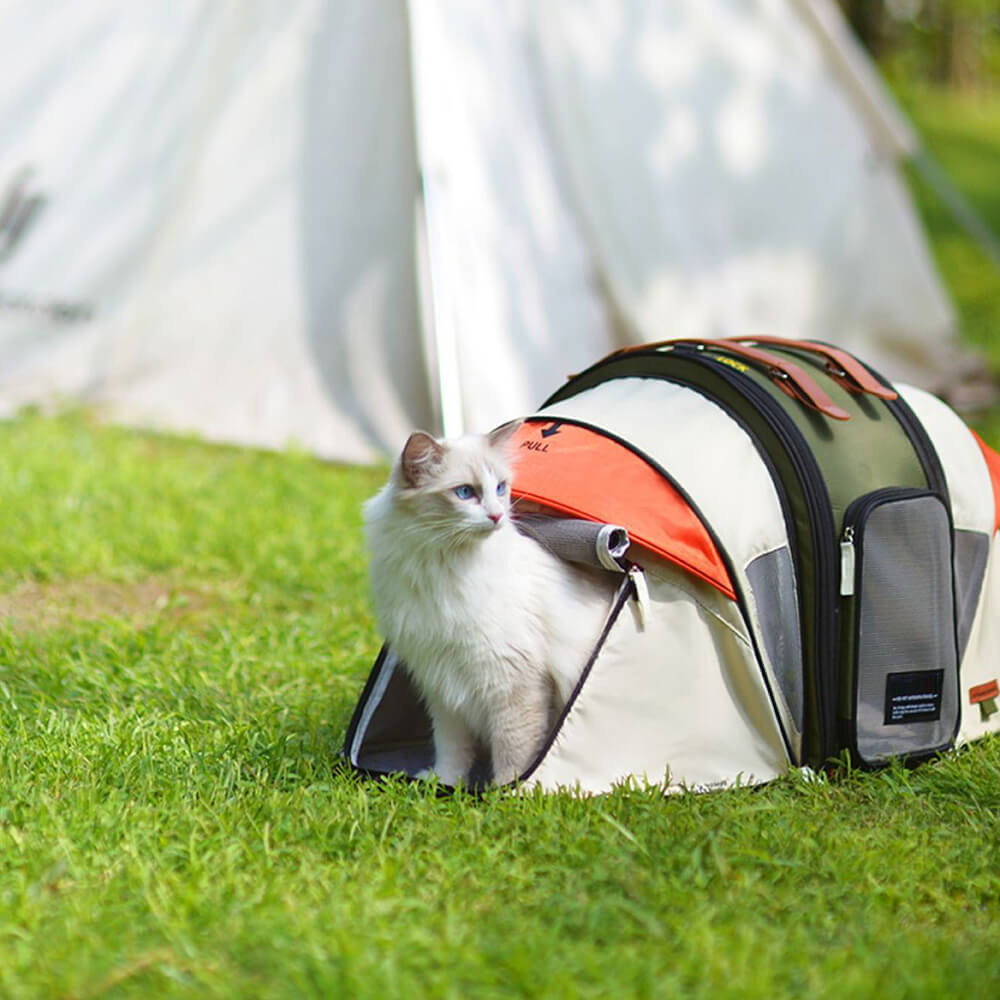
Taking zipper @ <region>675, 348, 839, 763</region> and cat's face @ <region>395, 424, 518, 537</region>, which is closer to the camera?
cat's face @ <region>395, 424, 518, 537</region>

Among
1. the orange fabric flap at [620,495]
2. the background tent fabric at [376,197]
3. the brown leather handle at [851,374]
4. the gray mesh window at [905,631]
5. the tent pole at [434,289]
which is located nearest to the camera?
the orange fabric flap at [620,495]

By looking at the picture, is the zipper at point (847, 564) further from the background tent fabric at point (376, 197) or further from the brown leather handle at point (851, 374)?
the background tent fabric at point (376, 197)

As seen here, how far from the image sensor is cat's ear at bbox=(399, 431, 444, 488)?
7.60 feet

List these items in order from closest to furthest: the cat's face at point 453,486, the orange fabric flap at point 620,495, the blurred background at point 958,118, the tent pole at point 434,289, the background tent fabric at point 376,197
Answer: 1. the cat's face at point 453,486
2. the orange fabric flap at point 620,495
3. the tent pole at point 434,289
4. the background tent fabric at point 376,197
5. the blurred background at point 958,118

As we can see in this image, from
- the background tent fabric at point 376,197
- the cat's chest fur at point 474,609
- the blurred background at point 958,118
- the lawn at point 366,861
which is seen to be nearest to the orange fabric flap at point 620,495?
the cat's chest fur at point 474,609

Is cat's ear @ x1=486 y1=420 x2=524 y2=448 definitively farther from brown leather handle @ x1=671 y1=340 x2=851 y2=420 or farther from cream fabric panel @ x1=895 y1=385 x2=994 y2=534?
cream fabric panel @ x1=895 y1=385 x2=994 y2=534

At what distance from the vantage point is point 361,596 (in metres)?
3.62

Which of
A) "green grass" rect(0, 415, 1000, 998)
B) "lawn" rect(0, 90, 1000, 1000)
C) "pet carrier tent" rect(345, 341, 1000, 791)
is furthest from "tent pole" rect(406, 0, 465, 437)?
"pet carrier tent" rect(345, 341, 1000, 791)

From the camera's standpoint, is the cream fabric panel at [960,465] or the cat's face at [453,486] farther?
the cream fabric panel at [960,465]

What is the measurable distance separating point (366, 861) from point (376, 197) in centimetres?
344

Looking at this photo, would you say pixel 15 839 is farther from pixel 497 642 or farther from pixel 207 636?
pixel 207 636

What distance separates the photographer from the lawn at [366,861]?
1.84 metres

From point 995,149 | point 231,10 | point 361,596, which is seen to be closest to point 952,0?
point 995,149

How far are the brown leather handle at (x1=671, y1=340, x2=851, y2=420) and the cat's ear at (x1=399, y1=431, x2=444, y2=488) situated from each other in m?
0.73
